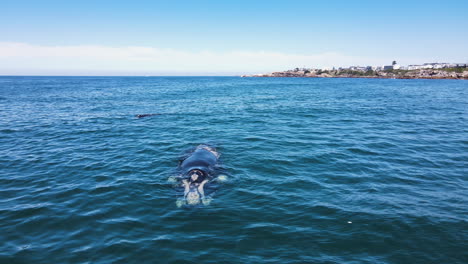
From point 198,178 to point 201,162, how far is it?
2.09 meters

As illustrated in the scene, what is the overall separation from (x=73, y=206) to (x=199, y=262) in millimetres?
6995

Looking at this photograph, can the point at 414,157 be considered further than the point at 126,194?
Yes

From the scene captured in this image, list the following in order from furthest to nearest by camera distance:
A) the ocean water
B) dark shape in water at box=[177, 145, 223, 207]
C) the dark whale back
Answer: the dark whale back, dark shape in water at box=[177, 145, 223, 207], the ocean water

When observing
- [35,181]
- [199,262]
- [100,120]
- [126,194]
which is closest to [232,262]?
[199,262]

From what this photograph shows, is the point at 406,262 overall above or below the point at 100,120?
below

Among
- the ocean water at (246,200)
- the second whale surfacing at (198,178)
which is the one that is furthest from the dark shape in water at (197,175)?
the ocean water at (246,200)

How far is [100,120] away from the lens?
30.3 metres

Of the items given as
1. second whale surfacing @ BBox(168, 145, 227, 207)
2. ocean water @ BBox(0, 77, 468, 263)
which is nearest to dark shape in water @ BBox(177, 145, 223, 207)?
second whale surfacing @ BBox(168, 145, 227, 207)

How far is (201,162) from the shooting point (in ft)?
47.6

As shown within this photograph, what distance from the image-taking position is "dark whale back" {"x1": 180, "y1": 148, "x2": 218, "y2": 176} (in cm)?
1369

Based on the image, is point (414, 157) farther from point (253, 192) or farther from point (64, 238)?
point (64, 238)

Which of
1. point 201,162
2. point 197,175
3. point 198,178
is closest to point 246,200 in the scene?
point 198,178

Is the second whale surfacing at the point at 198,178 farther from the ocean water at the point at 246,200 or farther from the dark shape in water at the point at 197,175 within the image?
the ocean water at the point at 246,200

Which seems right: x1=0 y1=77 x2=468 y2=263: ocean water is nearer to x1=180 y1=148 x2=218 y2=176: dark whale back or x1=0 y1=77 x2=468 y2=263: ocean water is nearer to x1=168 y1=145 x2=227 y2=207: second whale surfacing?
x1=168 y1=145 x2=227 y2=207: second whale surfacing
